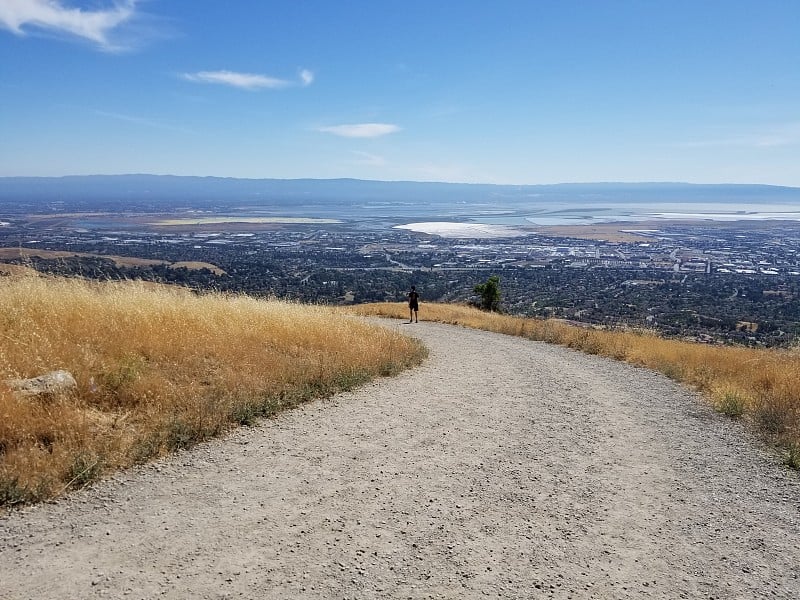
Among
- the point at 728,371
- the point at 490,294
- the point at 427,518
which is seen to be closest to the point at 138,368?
the point at 427,518

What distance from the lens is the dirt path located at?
4023 millimetres

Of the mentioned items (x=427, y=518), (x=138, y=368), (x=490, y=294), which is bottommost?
(x=490, y=294)

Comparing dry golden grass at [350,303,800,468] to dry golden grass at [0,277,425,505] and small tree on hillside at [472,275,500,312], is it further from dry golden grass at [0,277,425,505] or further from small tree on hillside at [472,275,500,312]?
small tree on hillside at [472,275,500,312]

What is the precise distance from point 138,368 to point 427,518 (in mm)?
4759

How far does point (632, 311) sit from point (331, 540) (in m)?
40.4

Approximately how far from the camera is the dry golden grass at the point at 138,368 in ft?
18.2

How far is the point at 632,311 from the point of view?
4084cm

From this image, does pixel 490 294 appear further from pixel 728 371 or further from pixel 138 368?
pixel 138 368

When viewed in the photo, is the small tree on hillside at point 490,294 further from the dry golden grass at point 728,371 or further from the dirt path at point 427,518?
the dirt path at point 427,518

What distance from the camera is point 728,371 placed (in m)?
11.7

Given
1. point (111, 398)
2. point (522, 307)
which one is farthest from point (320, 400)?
point (522, 307)

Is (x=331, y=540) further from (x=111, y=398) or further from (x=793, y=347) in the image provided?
(x=793, y=347)

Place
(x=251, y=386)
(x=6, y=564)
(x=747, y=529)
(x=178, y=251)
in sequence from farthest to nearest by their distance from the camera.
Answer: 1. (x=178, y=251)
2. (x=251, y=386)
3. (x=747, y=529)
4. (x=6, y=564)

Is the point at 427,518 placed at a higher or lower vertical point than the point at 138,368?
lower
